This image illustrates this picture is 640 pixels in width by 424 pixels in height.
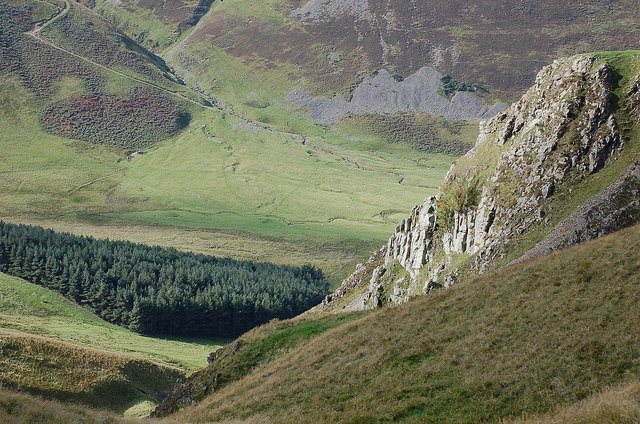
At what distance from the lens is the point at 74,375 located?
71.2 metres

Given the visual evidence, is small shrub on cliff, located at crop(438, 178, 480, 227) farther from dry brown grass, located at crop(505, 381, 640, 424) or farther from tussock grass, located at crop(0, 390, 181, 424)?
dry brown grass, located at crop(505, 381, 640, 424)

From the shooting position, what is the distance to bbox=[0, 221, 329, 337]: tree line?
417 ft

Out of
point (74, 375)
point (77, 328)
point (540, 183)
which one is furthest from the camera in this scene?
point (77, 328)

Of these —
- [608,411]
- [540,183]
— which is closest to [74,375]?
[540,183]

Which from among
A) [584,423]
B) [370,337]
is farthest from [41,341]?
[584,423]

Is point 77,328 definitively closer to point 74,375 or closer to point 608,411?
point 74,375

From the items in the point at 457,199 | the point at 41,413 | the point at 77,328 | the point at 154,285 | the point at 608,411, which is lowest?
the point at 41,413

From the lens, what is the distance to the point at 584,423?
1838 cm

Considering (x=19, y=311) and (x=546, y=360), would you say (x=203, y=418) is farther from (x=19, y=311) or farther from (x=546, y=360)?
(x=19, y=311)

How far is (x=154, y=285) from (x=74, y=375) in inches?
2601

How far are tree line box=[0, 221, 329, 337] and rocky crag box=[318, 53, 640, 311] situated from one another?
6208cm

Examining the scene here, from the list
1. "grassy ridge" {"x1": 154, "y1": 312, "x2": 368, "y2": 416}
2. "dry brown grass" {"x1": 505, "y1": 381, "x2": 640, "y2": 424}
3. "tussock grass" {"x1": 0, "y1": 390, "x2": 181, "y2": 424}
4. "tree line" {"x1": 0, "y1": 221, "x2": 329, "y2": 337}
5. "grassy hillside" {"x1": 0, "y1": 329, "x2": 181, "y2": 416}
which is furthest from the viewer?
"tree line" {"x1": 0, "y1": 221, "x2": 329, "y2": 337}

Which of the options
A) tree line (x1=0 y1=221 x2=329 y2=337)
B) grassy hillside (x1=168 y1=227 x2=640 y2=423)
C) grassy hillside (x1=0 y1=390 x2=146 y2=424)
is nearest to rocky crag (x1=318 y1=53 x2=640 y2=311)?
grassy hillside (x1=168 y1=227 x2=640 y2=423)

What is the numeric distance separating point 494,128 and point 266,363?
4029 centimetres
